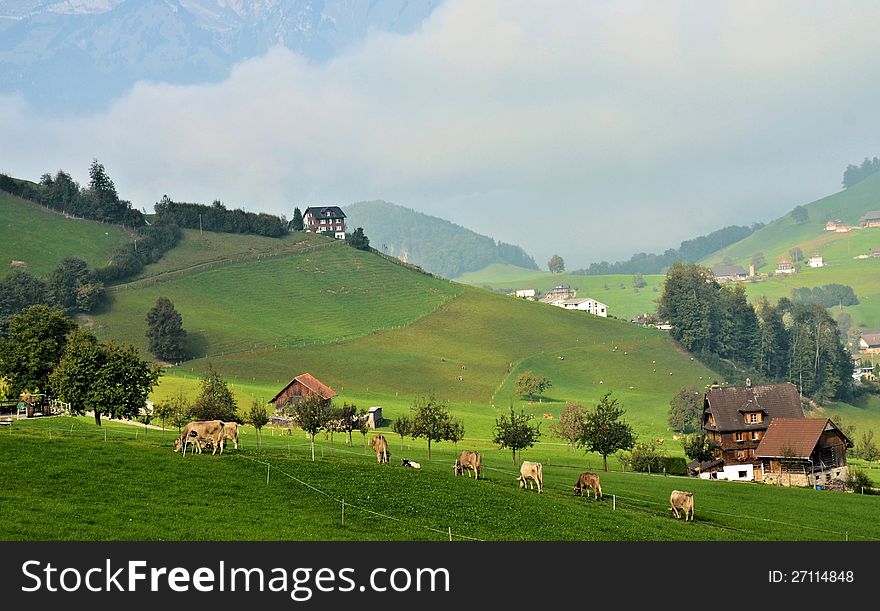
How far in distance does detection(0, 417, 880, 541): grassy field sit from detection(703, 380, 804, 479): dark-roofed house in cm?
3943

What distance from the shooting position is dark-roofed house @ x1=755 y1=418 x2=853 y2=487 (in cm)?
8950

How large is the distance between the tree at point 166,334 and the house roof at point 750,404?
97.0 meters

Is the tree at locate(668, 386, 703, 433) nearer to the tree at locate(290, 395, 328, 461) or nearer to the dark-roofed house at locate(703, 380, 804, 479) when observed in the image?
the dark-roofed house at locate(703, 380, 804, 479)

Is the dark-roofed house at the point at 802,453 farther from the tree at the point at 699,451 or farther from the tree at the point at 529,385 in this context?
the tree at the point at 529,385

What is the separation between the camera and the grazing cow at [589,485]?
179 ft

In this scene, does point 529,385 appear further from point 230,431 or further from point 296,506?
point 296,506

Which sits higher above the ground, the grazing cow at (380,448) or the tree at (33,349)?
the tree at (33,349)

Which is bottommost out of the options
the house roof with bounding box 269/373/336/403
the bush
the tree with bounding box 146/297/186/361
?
the bush

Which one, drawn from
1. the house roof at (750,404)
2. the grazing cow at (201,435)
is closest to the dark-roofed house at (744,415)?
the house roof at (750,404)

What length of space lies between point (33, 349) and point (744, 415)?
7146cm

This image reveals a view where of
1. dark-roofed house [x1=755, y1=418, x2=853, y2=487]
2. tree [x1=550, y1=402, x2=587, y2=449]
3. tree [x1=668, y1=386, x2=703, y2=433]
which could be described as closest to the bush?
dark-roofed house [x1=755, y1=418, x2=853, y2=487]

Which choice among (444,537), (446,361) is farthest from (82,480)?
(446,361)

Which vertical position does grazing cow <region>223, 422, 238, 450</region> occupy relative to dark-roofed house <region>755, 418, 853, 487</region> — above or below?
above
